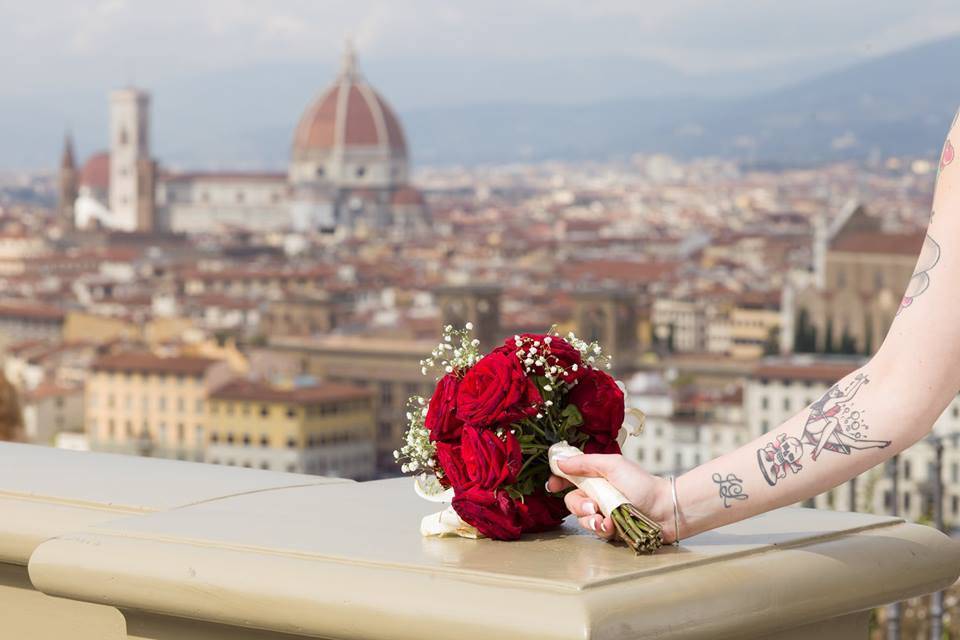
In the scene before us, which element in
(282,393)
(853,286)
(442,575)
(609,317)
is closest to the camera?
(442,575)

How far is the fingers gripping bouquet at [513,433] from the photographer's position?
0.53 m

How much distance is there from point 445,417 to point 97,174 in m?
52.4

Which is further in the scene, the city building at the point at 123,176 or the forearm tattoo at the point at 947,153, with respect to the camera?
the city building at the point at 123,176

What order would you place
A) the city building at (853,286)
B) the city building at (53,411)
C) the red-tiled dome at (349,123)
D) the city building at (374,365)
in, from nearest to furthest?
the city building at (53,411) → the city building at (374,365) → the city building at (853,286) → the red-tiled dome at (349,123)

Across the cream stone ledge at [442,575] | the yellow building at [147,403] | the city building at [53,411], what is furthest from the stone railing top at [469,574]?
the yellow building at [147,403]

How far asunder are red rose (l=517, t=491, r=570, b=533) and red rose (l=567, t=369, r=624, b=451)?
0.8 inches

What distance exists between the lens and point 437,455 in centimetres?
57

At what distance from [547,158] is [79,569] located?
7255cm

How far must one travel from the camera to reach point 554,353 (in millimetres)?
560

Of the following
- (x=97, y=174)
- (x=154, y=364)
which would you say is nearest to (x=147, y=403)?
(x=154, y=364)

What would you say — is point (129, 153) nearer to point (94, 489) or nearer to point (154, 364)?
point (154, 364)

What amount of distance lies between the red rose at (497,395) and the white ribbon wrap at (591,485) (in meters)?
0.01

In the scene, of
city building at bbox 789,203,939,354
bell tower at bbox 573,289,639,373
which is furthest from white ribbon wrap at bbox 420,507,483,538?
bell tower at bbox 573,289,639,373

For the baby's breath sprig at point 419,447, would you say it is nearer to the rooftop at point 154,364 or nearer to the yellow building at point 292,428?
the yellow building at point 292,428
